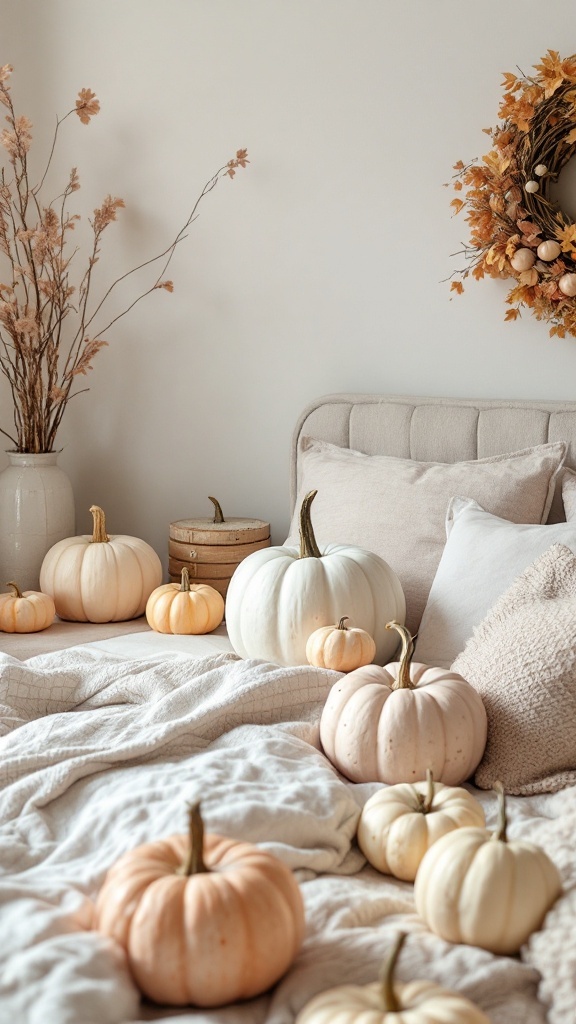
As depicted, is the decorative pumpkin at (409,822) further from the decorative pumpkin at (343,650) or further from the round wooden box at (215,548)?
the round wooden box at (215,548)

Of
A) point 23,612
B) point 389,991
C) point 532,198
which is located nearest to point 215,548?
point 23,612

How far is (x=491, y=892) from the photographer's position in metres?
1.14

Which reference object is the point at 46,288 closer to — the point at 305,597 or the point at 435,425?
the point at 435,425

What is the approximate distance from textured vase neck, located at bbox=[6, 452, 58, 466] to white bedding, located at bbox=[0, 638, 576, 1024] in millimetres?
1049

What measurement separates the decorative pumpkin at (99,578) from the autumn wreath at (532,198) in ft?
3.83

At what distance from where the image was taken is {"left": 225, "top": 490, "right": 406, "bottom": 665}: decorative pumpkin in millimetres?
2141

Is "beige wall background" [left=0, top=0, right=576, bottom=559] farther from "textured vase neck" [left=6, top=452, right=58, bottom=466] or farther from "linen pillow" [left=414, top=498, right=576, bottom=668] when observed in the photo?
"linen pillow" [left=414, top=498, right=576, bottom=668]

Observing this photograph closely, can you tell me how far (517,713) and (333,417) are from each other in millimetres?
1345

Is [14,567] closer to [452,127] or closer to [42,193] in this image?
[42,193]

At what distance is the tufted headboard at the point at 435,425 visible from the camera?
2.52 metres

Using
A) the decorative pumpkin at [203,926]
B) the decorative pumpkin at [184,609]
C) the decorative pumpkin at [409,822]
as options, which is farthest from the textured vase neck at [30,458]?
the decorative pumpkin at [203,926]

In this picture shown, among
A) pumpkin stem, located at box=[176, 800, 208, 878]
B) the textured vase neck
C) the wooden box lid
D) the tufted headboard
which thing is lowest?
pumpkin stem, located at box=[176, 800, 208, 878]

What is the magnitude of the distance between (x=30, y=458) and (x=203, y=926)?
2.13 m

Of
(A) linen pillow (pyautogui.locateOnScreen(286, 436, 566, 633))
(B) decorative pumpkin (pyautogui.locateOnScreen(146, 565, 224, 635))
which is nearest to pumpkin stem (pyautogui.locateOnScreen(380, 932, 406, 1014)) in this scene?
(A) linen pillow (pyautogui.locateOnScreen(286, 436, 566, 633))
